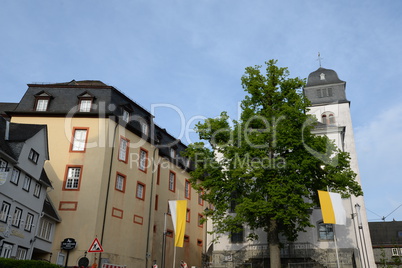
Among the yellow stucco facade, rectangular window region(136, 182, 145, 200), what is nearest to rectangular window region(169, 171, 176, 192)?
the yellow stucco facade

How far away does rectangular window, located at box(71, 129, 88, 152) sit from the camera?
109ft

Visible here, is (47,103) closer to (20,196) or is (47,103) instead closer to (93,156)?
(93,156)

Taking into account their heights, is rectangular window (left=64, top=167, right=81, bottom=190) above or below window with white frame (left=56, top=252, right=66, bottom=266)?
above

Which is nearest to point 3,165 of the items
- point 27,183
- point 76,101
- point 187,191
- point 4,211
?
point 4,211

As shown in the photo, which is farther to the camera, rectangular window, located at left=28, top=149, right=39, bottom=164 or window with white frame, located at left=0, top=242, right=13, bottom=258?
rectangular window, located at left=28, top=149, right=39, bottom=164

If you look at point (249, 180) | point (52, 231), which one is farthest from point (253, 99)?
point (52, 231)

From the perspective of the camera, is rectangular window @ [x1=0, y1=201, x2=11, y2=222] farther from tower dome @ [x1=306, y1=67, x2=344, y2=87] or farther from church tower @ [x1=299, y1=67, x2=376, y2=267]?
tower dome @ [x1=306, y1=67, x2=344, y2=87]

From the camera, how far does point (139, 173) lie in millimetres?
37031

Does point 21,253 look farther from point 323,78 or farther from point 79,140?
point 323,78

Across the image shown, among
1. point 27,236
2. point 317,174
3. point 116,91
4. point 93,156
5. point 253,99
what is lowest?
point 27,236

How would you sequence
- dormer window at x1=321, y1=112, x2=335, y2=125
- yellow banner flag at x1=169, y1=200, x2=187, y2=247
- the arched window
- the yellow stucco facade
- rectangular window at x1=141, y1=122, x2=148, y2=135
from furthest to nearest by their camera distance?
1. dormer window at x1=321, y1=112, x2=335, y2=125
2. rectangular window at x1=141, y1=122, x2=148, y2=135
3. the arched window
4. the yellow stucco facade
5. yellow banner flag at x1=169, y1=200, x2=187, y2=247

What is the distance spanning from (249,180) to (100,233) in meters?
13.0

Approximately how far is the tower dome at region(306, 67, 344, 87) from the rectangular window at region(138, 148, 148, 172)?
81.1ft

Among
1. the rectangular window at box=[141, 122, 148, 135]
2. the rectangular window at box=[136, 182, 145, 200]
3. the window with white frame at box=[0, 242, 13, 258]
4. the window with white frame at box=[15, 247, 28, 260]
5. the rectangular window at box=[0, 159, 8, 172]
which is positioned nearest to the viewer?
the rectangular window at box=[0, 159, 8, 172]
